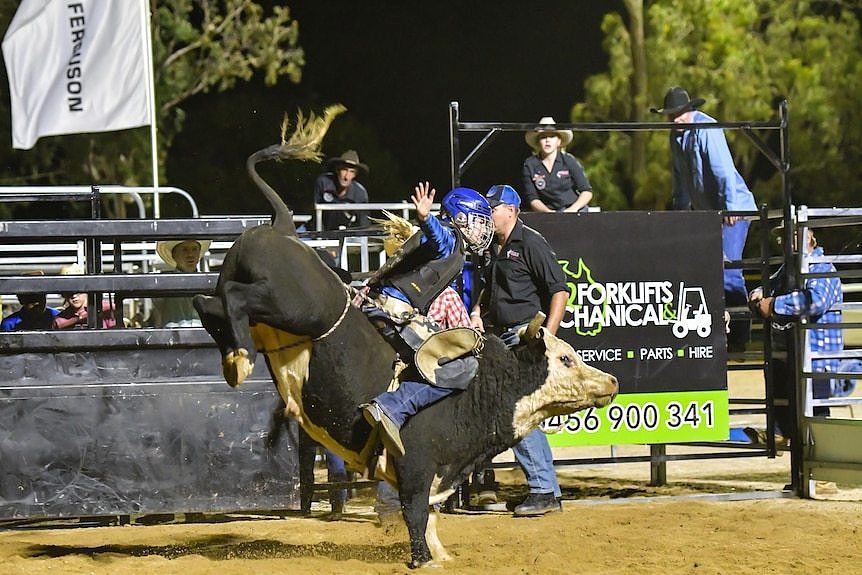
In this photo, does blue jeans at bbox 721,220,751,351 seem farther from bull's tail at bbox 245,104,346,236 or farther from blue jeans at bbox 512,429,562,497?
bull's tail at bbox 245,104,346,236

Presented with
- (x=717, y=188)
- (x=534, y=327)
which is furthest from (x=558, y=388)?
(x=717, y=188)

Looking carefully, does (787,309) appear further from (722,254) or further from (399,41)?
(399,41)

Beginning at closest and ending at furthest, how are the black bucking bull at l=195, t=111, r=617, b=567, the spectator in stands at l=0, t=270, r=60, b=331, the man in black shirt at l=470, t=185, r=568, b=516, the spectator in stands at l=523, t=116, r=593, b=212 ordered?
the black bucking bull at l=195, t=111, r=617, b=567
the man in black shirt at l=470, t=185, r=568, b=516
the spectator in stands at l=0, t=270, r=60, b=331
the spectator in stands at l=523, t=116, r=593, b=212

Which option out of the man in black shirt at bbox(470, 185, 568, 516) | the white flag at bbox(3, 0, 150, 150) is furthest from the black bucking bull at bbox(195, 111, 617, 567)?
the white flag at bbox(3, 0, 150, 150)

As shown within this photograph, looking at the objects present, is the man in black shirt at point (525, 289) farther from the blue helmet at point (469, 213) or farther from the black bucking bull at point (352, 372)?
the black bucking bull at point (352, 372)

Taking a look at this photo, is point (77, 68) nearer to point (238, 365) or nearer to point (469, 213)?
point (469, 213)

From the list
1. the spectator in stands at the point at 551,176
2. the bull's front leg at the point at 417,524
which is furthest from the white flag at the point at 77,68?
the bull's front leg at the point at 417,524

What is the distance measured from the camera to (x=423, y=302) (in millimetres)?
6922

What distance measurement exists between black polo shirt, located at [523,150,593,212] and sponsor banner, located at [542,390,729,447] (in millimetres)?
1895

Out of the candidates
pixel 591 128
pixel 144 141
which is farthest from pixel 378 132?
→ pixel 591 128

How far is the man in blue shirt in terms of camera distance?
31.2 ft

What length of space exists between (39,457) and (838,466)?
5.28 m

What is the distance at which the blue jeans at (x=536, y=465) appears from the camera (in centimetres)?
821

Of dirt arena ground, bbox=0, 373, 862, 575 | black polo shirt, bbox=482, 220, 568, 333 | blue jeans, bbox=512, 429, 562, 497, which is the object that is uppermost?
black polo shirt, bbox=482, 220, 568, 333
